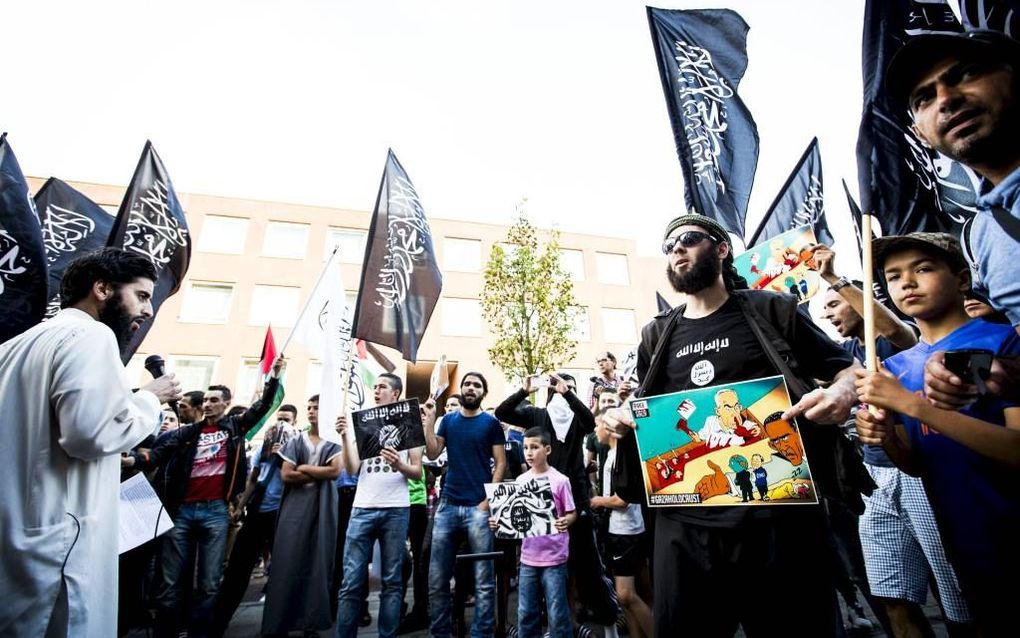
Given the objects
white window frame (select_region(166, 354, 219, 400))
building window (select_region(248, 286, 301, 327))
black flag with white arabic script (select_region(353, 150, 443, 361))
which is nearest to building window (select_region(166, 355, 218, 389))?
white window frame (select_region(166, 354, 219, 400))

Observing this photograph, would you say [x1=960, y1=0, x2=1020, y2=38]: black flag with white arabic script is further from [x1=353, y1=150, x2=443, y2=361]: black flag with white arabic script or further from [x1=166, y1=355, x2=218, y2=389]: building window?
[x1=166, y1=355, x2=218, y2=389]: building window

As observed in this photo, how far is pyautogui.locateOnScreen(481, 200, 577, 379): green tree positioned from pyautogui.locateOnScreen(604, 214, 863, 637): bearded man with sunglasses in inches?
580

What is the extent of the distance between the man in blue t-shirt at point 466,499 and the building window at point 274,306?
20.3m

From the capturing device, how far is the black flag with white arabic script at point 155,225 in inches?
185

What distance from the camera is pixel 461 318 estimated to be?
1012 inches

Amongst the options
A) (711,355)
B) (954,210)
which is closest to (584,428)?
(711,355)

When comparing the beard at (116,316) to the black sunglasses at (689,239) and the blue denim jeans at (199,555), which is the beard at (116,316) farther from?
Result: the black sunglasses at (689,239)

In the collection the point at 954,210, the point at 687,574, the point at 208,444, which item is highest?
the point at 954,210

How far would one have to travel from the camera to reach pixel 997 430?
5.56 ft

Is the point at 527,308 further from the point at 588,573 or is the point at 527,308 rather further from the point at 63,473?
the point at 63,473

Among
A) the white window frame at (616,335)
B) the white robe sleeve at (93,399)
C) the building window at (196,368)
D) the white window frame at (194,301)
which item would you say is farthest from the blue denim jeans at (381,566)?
the white window frame at (616,335)

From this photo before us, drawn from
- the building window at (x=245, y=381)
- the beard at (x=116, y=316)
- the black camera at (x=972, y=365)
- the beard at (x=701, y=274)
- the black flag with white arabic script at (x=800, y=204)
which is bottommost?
the black camera at (x=972, y=365)

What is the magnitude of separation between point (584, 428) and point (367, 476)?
2241 mm

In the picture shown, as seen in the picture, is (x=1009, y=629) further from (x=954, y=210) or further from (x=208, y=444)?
(x=208, y=444)
